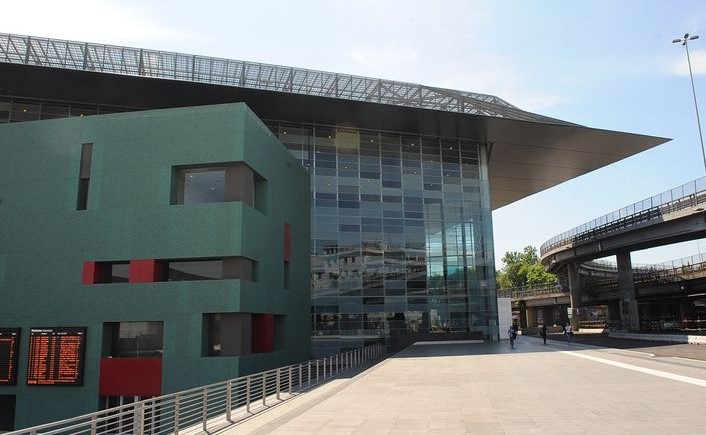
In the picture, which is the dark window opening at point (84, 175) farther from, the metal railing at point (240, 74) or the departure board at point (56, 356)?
the metal railing at point (240, 74)

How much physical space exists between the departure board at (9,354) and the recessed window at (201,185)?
805cm

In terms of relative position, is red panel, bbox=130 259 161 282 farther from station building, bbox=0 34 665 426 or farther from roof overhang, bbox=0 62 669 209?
roof overhang, bbox=0 62 669 209

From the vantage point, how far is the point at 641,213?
45.2 m

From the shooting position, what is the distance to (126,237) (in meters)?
21.3

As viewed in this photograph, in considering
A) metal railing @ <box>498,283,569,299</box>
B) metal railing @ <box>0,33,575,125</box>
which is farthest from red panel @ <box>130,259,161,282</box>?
metal railing @ <box>498,283,569,299</box>

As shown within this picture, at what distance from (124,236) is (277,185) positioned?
725 cm

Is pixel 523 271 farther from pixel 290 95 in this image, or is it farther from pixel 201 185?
pixel 201 185

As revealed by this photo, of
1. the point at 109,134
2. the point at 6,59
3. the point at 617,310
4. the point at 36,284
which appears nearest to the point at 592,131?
the point at 109,134

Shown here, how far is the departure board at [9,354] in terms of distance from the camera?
20391 millimetres

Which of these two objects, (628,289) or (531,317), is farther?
(531,317)

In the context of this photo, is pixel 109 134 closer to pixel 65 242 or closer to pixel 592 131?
pixel 65 242

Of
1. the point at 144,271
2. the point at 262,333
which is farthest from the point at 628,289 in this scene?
the point at 144,271

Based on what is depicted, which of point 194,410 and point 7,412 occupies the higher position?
point 194,410

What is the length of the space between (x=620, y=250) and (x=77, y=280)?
158 feet
